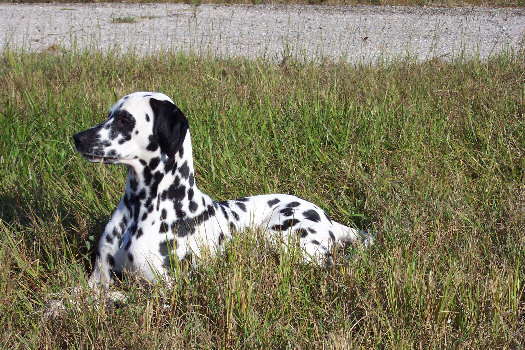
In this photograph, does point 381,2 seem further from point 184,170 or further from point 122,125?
point 122,125

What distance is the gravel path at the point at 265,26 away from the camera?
388 inches

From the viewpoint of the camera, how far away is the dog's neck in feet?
10.8

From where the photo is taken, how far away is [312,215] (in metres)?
3.90

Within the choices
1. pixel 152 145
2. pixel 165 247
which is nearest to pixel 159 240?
pixel 165 247

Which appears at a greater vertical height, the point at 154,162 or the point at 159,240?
the point at 154,162

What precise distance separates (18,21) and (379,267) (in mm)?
11830

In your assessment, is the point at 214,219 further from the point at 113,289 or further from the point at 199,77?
the point at 199,77

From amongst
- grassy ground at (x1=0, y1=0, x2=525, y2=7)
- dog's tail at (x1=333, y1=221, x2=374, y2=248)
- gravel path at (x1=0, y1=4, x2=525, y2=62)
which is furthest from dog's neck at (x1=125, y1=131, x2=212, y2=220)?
grassy ground at (x1=0, y1=0, x2=525, y2=7)

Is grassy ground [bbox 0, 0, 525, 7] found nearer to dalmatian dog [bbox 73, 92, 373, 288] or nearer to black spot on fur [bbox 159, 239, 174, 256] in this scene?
dalmatian dog [bbox 73, 92, 373, 288]

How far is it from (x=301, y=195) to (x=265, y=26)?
8145 millimetres

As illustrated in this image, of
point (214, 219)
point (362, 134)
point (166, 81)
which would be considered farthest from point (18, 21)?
point (214, 219)

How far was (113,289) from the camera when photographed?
132 inches

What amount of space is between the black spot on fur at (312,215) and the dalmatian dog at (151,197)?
328 millimetres

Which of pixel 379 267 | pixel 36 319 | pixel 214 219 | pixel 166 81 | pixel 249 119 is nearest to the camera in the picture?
pixel 36 319
